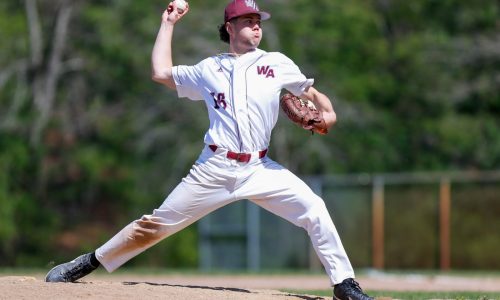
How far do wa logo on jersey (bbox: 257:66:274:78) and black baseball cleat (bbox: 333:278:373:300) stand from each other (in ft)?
4.97

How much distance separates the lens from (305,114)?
7.87m

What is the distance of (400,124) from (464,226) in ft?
24.6

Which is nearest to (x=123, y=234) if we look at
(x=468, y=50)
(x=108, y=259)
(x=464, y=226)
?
(x=108, y=259)

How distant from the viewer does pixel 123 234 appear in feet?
26.8

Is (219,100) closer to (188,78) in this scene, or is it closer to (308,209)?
(188,78)

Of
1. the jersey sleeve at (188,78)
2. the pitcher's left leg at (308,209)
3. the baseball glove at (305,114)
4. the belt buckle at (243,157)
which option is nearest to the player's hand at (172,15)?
the jersey sleeve at (188,78)

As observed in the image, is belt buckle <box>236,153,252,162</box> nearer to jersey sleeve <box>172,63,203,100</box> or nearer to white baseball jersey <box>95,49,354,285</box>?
white baseball jersey <box>95,49,354,285</box>

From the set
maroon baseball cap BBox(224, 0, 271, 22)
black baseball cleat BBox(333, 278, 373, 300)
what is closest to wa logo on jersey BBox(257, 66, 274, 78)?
maroon baseball cap BBox(224, 0, 271, 22)

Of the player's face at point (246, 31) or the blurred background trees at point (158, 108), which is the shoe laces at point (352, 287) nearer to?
the player's face at point (246, 31)

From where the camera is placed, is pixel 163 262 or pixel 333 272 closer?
pixel 333 272

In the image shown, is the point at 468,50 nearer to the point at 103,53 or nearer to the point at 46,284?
the point at 103,53

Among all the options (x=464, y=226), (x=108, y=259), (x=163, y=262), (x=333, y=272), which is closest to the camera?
(x=333, y=272)

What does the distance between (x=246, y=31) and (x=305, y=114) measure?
0.74 m

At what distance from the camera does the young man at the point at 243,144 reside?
777 cm
